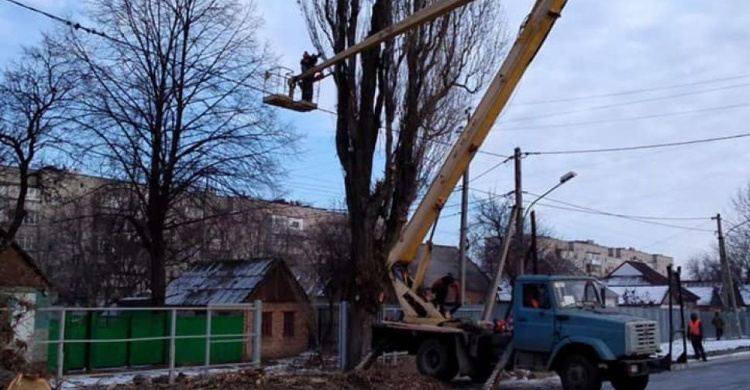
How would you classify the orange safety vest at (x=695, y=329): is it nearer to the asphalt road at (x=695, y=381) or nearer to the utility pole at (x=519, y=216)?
the asphalt road at (x=695, y=381)

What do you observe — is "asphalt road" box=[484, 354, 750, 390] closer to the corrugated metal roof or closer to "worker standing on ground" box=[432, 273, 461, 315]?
"worker standing on ground" box=[432, 273, 461, 315]

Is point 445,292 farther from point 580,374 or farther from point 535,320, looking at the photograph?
point 580,374

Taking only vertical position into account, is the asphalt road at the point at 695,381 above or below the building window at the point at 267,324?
below

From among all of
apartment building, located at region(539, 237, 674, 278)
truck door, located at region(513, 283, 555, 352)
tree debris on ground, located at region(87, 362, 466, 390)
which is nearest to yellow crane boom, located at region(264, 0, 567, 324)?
truck door, located at region(513, 283, 555, 352)

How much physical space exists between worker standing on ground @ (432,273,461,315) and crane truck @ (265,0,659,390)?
0.35 metres

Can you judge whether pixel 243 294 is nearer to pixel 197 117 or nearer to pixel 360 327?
pixel 197 117

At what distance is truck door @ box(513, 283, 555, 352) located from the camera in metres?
17.0

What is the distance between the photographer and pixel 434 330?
18.8 meters

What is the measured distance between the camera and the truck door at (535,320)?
1703 centimetres

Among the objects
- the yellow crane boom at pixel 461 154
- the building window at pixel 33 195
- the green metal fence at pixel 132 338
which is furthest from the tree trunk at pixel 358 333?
the building window at pixel 33 195

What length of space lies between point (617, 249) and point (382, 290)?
4739 inches

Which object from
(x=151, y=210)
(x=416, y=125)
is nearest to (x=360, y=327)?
(x=416, y=125)

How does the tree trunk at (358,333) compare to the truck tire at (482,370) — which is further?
the tree trunk at (358,333)

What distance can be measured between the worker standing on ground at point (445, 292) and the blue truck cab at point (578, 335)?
2.54m
